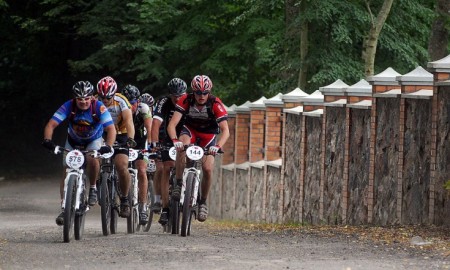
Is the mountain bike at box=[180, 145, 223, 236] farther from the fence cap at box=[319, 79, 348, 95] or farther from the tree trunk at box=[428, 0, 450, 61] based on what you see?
the tree trunk at box=[428, 0, 450, 61]

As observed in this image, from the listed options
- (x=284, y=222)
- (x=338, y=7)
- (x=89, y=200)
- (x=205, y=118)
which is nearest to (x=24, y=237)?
(x=89, y=200)

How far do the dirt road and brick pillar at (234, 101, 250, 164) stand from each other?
10.7 meters

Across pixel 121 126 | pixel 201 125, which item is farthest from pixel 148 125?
pixel 201 125

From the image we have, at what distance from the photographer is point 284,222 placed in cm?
2302

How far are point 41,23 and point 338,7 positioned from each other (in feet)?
65.7

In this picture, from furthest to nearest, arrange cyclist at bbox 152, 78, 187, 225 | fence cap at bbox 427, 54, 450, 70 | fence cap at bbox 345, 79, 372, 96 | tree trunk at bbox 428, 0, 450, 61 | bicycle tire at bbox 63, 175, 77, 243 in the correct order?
tree trunk at bbox 428, 0, 450, 61
fence cap at bbox 345, 79, 372, 96
cyclist at bbox 152, 78, 187, 225
fence cap at bbox 427, 54, 450, 70
bicycle tire at bbox 63, 175, 77, 243

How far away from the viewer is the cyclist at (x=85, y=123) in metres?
15.6

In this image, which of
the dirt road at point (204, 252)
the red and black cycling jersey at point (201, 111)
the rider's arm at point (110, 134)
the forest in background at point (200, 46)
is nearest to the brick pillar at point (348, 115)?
the dirt road at point (204, 252)

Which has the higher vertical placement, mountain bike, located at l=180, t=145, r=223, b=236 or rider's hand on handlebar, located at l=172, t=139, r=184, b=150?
rider's hand on handlebar, located at l=172, t=139, r=184, b=150

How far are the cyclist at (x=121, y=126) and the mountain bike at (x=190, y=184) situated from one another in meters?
0.78

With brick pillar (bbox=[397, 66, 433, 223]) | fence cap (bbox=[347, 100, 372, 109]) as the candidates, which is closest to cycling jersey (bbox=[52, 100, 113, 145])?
brick pillar (bbox=[397, 66, 433, 223])

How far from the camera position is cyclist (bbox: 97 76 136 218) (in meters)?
16.7

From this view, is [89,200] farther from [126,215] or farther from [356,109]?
[356,109]

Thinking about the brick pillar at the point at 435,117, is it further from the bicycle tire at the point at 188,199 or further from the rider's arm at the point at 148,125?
the rider's arm at the point at 148,125
